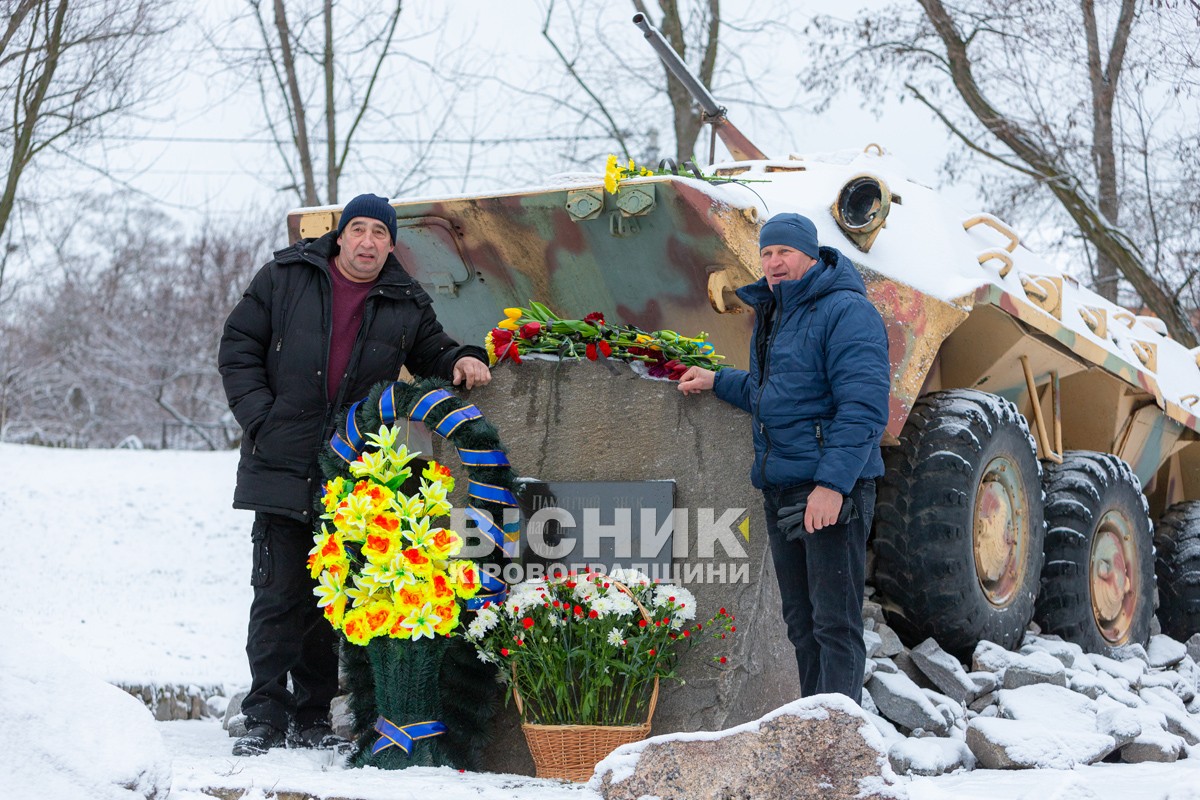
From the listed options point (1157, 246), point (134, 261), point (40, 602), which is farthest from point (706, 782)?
point (134, 261)

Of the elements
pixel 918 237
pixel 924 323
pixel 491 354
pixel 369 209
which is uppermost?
pixel 918 237

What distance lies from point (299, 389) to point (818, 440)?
1671 mm

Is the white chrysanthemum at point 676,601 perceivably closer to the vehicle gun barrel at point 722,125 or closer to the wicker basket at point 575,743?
the wicker basket at point 575,743

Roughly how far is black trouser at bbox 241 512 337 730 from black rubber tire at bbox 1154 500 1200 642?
17.6 ft

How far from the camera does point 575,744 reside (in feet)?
13.4

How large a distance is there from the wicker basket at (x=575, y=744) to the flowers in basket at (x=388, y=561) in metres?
0.43

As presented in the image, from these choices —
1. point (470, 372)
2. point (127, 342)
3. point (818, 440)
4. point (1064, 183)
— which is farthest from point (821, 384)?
point (127, 342)

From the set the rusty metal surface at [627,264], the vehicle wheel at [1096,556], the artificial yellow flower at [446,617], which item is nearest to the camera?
the artificial yellow flower at [446,617]

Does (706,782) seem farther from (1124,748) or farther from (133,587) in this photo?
(133,587)

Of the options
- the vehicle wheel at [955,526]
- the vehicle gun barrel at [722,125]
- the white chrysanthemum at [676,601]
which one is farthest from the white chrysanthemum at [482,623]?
the vehicle gun barrel at [722,125]

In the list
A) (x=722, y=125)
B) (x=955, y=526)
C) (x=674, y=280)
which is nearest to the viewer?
(x=955, y=526)

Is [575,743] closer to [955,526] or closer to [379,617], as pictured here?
[379,617]

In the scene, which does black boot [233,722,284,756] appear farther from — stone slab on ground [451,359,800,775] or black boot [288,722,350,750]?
stone slab on ground [451,359,800,775]

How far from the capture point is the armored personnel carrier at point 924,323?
210 inches
